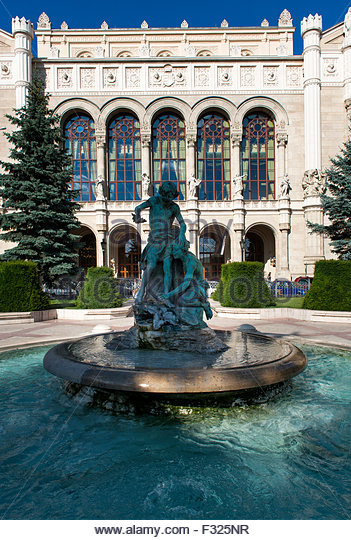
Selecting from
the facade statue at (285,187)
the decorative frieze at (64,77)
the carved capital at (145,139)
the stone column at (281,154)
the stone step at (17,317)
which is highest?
the decorative frieze at (64,77)

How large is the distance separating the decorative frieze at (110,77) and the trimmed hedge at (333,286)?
26.0 meters

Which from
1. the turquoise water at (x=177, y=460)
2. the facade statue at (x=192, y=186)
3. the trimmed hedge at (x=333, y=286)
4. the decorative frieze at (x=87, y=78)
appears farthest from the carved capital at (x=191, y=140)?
the turquoise water at (x=177, y=460)

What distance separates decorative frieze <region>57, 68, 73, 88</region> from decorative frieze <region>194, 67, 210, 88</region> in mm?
11206

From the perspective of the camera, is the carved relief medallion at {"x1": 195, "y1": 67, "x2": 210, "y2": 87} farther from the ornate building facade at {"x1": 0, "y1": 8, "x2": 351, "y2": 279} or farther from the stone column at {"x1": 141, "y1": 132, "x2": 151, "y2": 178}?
the stone column at {"x1": 141, "y1": 132, "x2": 151, "y2": 178}

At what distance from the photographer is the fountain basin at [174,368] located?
3156mm

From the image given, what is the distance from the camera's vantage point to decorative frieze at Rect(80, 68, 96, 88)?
2792cm

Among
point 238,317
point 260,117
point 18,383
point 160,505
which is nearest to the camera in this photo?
point 160,505

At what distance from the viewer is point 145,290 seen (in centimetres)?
548

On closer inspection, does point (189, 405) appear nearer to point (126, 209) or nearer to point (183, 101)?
point (126, 209)

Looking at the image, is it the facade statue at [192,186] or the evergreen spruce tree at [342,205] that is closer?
the evergreen spruce tree at [342,205]

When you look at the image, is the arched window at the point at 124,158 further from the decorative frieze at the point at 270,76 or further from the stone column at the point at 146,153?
the decorative frieze at the point at 270,76

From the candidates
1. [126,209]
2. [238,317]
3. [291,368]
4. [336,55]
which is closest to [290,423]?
[291,368]

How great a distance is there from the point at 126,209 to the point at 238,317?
18.9 metres

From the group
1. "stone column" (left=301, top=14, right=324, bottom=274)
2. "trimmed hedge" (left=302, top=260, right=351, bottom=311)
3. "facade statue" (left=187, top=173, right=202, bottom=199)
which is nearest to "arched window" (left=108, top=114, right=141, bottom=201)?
"facade statue" (left=187, top=173, right=202, bottom=199)
